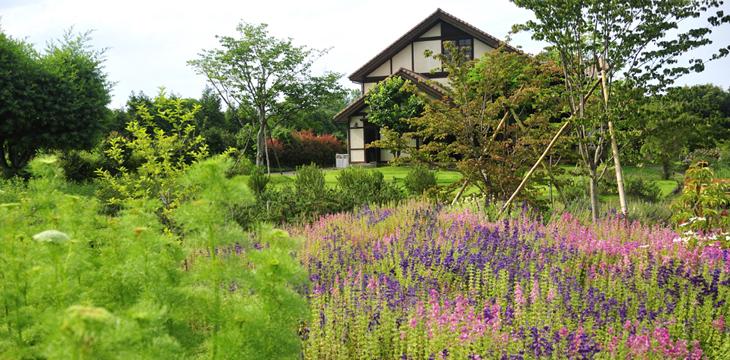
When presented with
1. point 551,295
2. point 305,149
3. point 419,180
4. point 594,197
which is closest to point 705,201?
point 594,197

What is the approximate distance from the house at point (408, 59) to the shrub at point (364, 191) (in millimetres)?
14867

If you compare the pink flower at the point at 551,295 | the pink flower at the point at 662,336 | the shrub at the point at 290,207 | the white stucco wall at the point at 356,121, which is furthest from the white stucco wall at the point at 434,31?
the pink flower at the point at 662,336

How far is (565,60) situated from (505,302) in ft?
19.1

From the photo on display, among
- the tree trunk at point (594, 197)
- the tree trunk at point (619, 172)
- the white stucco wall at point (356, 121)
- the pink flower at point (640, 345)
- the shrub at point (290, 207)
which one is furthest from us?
the white stucco wall at point (356, 121)

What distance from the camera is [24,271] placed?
218cm

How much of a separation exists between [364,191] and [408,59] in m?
19.3

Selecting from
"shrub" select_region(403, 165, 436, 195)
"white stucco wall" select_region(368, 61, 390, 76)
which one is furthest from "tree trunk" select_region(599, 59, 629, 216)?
"white stucco wall" select_region(368, 61, 390, 76)

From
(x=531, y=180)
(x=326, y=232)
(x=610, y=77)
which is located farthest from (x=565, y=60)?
(x=326, y=232)

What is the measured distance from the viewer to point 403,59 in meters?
29.1

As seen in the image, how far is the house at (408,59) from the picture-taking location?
91.3ft

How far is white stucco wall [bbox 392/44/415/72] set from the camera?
2889 cm

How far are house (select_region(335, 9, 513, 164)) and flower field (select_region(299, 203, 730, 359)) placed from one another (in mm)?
21875

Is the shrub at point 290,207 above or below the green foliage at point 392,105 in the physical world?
below

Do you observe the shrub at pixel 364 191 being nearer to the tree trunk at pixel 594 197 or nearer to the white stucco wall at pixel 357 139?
the tree trunk at pixel 594 197
